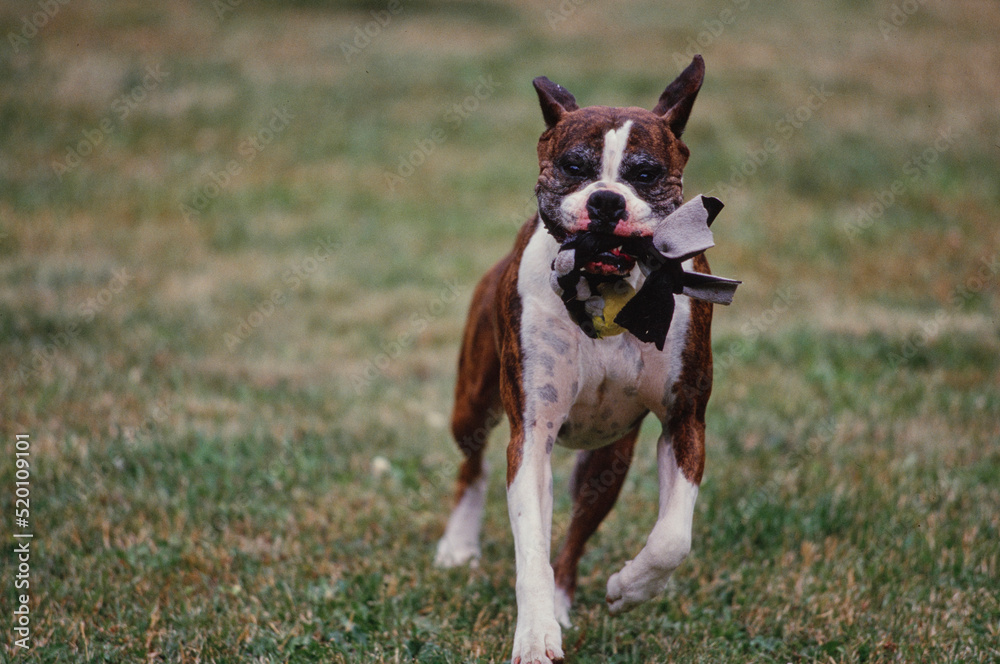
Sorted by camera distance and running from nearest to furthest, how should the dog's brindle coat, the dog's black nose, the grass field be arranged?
the dog's black nose
the dog's brindle coat
the grass field

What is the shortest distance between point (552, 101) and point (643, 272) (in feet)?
2.20

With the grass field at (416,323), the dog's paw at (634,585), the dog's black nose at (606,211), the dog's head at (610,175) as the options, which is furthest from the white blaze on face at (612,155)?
the grass field at (416,323)

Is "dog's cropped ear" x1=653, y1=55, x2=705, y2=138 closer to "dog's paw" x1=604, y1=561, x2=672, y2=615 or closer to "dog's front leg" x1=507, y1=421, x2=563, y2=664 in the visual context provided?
"dog's front leg" x1=507, y1=421, x2=563, y2=664

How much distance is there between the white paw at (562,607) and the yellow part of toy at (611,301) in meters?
1.41

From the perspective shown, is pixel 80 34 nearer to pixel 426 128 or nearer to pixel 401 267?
pixel 426 128

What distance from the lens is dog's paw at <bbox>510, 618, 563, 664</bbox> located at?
278 centimetres

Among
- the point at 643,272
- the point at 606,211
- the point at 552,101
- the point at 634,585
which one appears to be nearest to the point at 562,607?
the point at 634,585

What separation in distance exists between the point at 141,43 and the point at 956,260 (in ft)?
41.8

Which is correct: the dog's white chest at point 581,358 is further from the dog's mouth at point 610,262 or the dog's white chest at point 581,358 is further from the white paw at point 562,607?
the white paw at point 562,607

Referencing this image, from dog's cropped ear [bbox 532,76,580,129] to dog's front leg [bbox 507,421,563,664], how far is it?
0.98 meters

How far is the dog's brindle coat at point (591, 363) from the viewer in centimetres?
284

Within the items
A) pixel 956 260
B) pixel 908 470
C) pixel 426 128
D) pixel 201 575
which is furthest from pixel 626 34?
pixel 201 575

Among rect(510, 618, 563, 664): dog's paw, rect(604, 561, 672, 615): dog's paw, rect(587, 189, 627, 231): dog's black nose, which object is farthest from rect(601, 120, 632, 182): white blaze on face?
rect(510, 618, 563, 664): dog's paw

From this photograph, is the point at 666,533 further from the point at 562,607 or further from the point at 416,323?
the point at 416,323
